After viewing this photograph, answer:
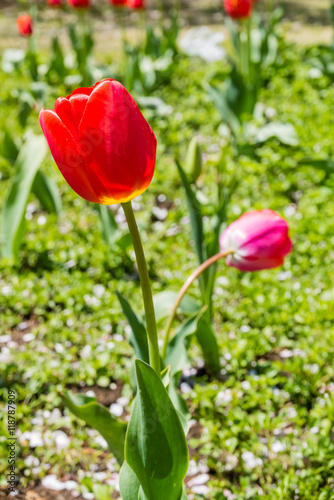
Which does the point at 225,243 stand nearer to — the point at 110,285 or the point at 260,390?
the point at 260,390

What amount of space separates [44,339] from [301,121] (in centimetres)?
241

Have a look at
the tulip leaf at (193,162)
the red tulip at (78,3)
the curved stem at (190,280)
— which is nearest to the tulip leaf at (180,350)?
the curved stem at (190,280)

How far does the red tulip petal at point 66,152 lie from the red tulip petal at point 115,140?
0.7 inches

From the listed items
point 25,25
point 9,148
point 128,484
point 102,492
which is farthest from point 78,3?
point 128,484

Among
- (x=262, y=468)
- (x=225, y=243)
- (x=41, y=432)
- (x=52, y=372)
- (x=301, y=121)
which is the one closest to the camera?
(x=225, y=243)

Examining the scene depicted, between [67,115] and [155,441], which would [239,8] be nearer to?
[67,115]

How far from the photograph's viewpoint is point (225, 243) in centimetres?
146

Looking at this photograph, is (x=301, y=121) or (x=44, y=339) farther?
(x=301, y=121)

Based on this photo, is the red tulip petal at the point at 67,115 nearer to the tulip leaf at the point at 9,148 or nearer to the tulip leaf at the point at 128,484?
the tulip leaf at the point at 128,484

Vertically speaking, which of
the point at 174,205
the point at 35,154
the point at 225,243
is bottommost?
the point at 174,205

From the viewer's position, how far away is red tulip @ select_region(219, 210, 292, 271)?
1.40 m

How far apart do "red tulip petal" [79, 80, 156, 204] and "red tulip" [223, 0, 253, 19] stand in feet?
8.84

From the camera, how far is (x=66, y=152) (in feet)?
3.18

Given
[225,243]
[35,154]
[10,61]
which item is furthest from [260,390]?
[10,61]
